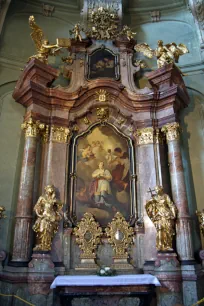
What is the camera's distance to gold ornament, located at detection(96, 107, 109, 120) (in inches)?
332

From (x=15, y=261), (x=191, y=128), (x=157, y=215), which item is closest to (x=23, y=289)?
(x=15, y=261)

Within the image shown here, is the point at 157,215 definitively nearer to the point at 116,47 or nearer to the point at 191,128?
the point at 191,128

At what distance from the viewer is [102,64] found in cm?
915

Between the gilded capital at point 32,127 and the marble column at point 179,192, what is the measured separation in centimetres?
329

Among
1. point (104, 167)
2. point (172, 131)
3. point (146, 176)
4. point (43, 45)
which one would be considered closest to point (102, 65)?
point (43, 45)

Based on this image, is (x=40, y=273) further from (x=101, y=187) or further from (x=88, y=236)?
(x=101, y=187)

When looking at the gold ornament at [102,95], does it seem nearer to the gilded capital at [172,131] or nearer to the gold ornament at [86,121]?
the gold ornament at [86,121]

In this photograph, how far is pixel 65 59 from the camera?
29.8 ft

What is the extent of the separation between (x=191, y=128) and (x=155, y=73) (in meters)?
1.90

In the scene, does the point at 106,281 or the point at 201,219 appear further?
the point at 201,219

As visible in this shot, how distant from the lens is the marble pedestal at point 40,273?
20.3 feet

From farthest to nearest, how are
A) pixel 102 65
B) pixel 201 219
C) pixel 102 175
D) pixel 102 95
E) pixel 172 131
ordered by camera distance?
pixel 102 65 < pixel 102 95 < pixel 172 131 < pixel 102 175 < pixel 201 219

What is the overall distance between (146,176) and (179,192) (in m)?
0.92

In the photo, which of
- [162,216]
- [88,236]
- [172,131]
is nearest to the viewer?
[162,216]
